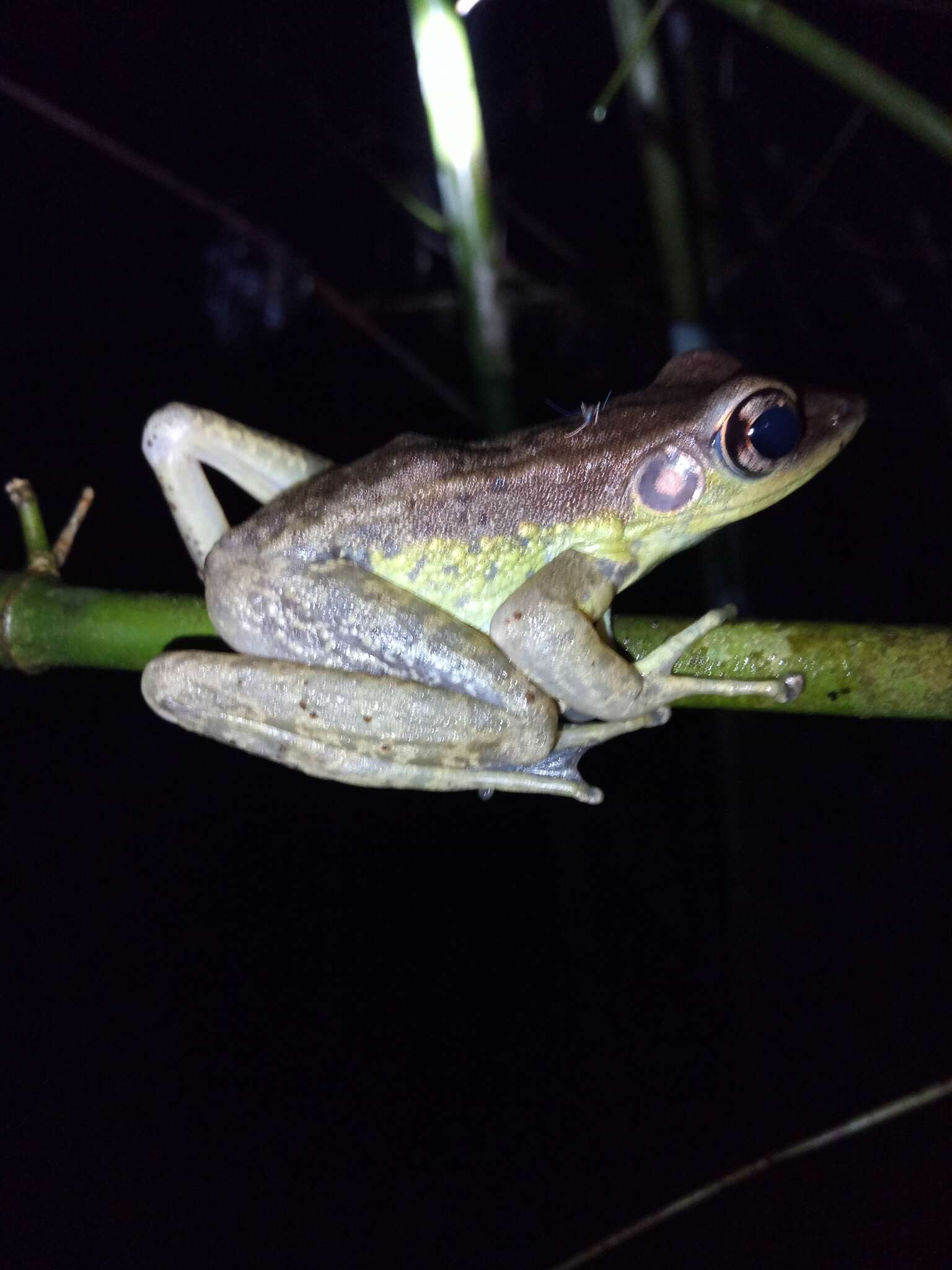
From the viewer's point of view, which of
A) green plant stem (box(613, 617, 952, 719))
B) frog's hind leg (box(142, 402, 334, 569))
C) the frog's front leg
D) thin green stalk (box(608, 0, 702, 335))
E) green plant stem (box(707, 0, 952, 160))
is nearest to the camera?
green plant stem (box(613, 617, 952, 719))

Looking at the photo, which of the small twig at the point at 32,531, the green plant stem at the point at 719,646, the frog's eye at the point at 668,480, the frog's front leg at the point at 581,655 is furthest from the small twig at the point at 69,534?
the frog's eye at the point at 668,480

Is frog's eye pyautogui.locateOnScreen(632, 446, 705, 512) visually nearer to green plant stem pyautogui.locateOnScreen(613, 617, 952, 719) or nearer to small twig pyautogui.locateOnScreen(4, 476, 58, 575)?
green plant stem pyautogui.locateOnScreen(613, 617, 952, 719)

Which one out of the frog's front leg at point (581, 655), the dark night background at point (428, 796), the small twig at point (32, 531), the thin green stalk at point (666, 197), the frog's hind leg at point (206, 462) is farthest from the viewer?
the dark night background at point (428, 796)

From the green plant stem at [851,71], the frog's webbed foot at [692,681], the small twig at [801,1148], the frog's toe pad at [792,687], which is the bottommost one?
the small twig at [801,1148]

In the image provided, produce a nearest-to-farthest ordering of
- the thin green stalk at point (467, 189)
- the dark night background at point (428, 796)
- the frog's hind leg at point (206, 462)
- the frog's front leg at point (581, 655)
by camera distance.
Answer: the frog's front leg at point (581, 655) < the frog's hind leg at point (206, 462) < the thin green stalk at point (467, 189) < the dark night background at point (428, 796)

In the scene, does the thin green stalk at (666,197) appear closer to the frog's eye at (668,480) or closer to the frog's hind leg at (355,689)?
the frog's eye at (668,480)

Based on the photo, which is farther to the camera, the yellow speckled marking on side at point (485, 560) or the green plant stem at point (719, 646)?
the yellow speckled marking on side at point (485, 560)

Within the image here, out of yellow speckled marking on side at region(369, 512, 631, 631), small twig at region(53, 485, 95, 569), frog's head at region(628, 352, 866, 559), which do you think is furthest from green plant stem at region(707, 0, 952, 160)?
small twig at region(53, 485, 95, 569)

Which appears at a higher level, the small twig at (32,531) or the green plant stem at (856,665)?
the small twig at (32,531)

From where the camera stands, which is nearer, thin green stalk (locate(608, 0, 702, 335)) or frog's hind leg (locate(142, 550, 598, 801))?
frog's hind leg (locate(142, 550, 598, 801))
